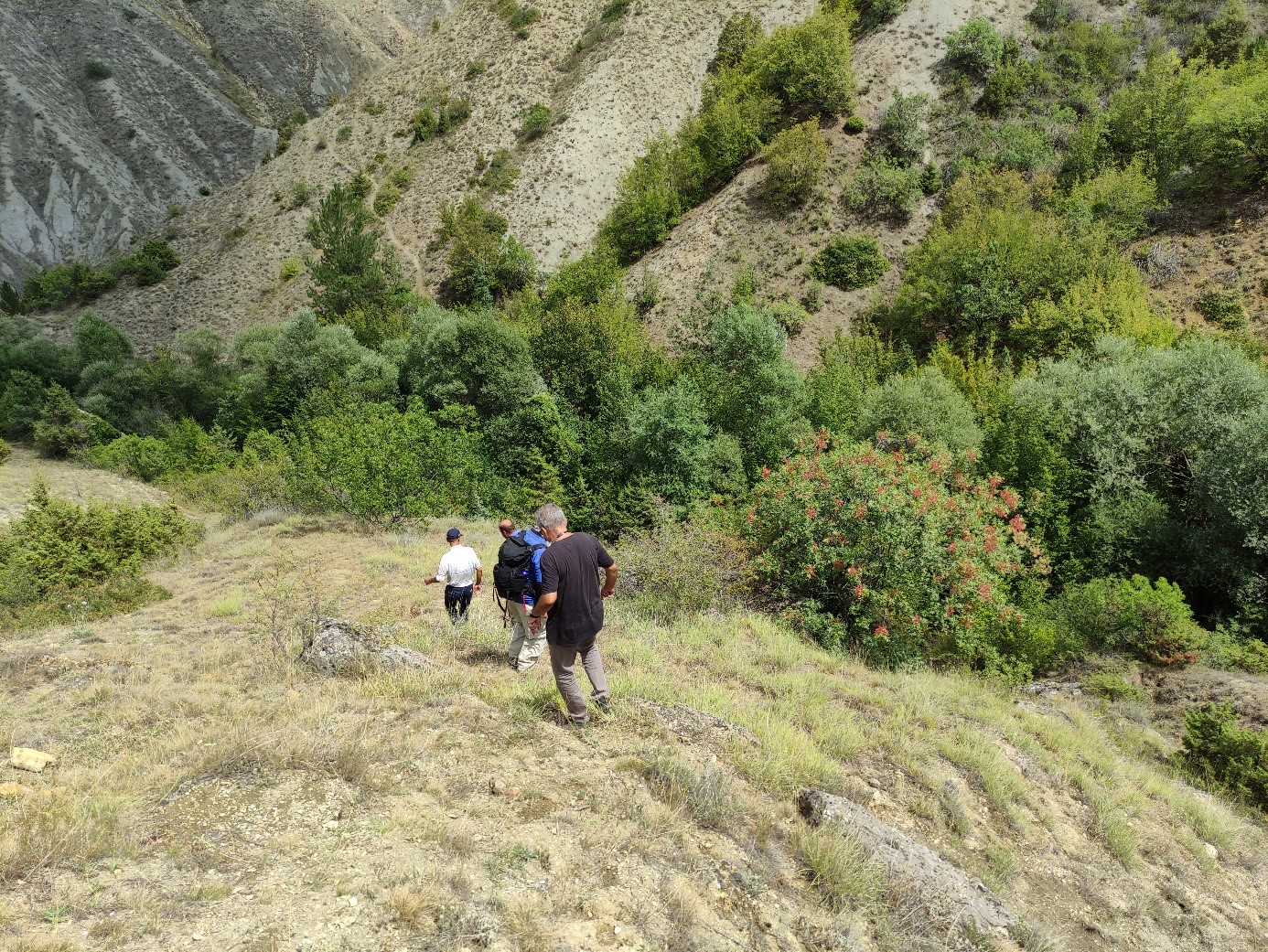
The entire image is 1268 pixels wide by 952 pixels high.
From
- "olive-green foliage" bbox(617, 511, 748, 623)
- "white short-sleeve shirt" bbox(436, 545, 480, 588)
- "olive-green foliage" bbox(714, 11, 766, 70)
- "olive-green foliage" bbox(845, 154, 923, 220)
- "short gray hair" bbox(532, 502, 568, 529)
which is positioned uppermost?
"olive-green foliage" bbox(714, 11, 766, 70)

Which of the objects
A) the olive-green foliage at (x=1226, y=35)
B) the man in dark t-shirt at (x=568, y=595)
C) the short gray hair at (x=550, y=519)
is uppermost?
the olive-green foliage at (x=1226, y=35)

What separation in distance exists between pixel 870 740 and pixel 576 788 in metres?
3.19

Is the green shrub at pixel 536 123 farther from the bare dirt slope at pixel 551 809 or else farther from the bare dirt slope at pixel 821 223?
the bare dirt slope at pixel 551 809

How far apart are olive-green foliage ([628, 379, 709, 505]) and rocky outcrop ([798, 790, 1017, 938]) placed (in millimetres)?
16975

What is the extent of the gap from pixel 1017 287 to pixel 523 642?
25.3 meters

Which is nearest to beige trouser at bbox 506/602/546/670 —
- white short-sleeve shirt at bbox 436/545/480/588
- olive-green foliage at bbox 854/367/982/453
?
white short-sleeve shirt at bbox 436/545/480/588

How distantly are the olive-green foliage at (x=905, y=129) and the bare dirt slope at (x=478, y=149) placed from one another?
12474 mm

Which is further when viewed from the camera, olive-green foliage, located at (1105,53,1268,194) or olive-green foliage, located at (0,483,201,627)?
olive-green foliage, located at (1105,53,1268,194)

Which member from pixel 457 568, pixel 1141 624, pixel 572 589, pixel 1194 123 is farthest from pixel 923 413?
pixel 1194 123

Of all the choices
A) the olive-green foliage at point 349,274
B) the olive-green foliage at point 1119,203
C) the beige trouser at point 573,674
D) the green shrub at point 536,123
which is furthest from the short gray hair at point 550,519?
the green shrub at point 536,123

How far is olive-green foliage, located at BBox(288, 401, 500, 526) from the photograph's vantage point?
16.4 m

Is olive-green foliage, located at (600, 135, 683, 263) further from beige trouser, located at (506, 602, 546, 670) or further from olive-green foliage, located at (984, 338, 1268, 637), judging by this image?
beige trouser, located at (506, 602, 546, 670)

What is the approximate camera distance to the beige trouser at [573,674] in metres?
5.34

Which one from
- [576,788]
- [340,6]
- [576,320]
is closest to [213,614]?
[576,788]
